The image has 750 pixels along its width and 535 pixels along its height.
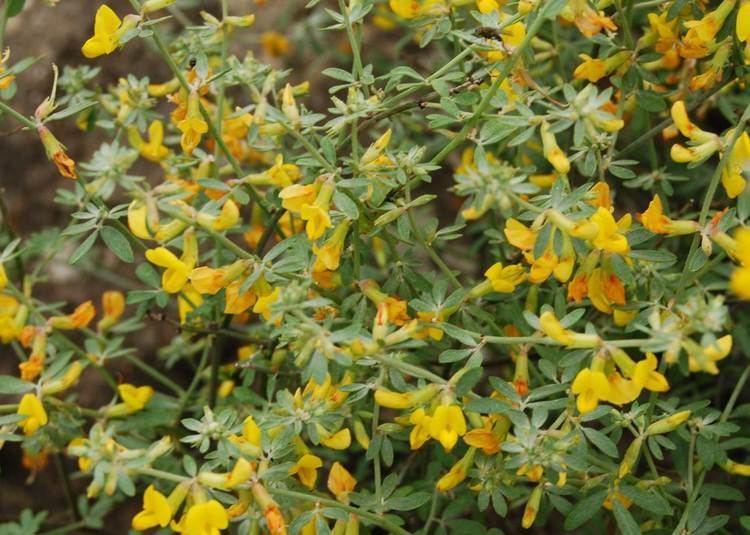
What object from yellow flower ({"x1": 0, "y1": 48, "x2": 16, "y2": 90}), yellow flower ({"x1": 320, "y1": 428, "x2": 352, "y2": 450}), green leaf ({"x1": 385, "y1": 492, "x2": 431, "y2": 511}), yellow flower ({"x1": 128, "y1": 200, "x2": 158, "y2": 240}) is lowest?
green leaf ({"x1": 385, "y1": 492, "x2": 431, "y2": 511})

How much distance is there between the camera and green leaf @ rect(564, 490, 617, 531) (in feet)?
6.06

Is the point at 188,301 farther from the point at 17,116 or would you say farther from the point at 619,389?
the point at 619,389

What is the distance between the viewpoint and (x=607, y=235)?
168 cm

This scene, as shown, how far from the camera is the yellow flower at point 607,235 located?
1.67m

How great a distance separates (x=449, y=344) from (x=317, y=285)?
278 mm

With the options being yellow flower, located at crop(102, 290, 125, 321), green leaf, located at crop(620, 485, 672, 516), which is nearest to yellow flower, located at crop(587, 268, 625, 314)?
green leaf, located at crop(620, 485, 672, 516)

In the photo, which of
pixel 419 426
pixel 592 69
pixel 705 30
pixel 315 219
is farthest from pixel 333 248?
pixel 705 30

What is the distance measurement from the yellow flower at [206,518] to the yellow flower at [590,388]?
0.57 meters

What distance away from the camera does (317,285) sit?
2010 millimetres

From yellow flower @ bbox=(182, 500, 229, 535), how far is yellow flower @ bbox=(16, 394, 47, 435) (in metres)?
0.47

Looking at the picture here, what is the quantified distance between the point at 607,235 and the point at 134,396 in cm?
113

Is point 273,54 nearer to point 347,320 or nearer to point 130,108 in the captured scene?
point 130,108

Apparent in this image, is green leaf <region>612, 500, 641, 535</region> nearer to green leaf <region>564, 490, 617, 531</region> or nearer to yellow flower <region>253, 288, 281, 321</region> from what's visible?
green leaf <region>564, 490, 617, 531</region>

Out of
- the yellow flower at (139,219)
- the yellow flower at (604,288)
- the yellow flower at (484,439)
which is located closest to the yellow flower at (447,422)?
the yellow flower at (484,439)
